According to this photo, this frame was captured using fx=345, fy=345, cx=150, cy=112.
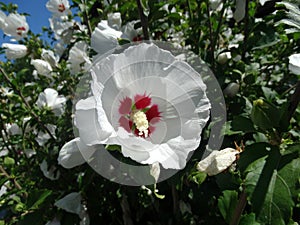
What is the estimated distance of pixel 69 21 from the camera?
1.94 metres

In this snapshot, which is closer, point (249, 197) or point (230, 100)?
point (249, 197)

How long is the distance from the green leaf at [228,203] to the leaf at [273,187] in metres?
0.28

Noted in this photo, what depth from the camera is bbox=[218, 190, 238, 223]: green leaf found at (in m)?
0.98

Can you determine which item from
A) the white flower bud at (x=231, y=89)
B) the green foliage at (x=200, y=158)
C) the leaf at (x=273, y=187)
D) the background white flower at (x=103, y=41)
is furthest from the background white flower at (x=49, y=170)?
the leaf at (x=273, y=187)

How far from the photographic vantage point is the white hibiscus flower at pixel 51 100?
1.82m

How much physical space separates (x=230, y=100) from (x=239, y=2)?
391 millimetres

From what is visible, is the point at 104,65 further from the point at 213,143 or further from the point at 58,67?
the point at 58,67

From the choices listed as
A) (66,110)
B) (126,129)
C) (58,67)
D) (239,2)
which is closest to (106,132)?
(126,129)

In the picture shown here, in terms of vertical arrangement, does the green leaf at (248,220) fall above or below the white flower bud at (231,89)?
below

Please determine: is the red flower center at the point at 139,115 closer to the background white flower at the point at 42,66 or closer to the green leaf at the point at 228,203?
the green leaf at the point at 228,203

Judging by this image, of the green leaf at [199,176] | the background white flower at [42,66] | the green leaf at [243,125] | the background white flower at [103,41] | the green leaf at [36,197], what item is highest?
the background white flower at [103,41]

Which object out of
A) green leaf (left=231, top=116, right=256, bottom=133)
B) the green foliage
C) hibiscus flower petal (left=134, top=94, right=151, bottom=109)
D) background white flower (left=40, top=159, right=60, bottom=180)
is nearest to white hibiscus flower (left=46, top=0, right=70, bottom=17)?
the green foliage

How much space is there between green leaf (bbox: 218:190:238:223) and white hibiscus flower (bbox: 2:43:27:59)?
142 cm

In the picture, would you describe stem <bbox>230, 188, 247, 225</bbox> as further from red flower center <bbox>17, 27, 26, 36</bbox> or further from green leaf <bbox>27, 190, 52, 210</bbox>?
red flower center <bbox>17, 27, 26, 36</bbox>
